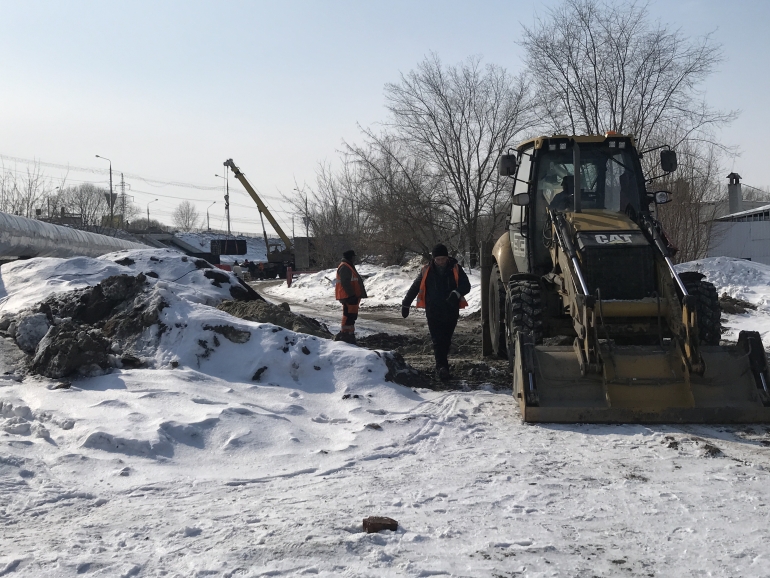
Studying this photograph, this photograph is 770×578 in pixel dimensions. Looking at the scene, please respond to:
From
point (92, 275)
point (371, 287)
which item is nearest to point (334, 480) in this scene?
point (92, 275)

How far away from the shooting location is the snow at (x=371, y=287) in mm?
24062

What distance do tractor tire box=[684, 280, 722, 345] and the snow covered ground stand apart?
1.80 meters

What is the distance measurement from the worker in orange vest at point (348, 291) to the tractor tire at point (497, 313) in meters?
1.76

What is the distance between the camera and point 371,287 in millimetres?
28000

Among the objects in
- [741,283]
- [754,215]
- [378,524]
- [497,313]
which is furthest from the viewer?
[754,215]

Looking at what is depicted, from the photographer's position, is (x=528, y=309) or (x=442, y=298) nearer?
(x=528, y=309)

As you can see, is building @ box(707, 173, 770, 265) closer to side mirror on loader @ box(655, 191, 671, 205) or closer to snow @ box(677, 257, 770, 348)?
snow @ box(677, 257, 770, 348)

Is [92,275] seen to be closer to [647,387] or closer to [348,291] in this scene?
[348,291]

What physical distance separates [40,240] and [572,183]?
45.5 ft

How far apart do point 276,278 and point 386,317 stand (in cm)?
3273

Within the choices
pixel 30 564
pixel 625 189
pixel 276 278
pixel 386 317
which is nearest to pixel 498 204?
pixel 386 317

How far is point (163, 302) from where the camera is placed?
29.9 ft

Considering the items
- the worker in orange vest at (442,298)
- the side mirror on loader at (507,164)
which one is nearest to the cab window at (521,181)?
the side mirror on loader at (507,164)

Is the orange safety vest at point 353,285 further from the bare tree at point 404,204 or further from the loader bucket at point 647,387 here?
the bare tree at point 404,204
